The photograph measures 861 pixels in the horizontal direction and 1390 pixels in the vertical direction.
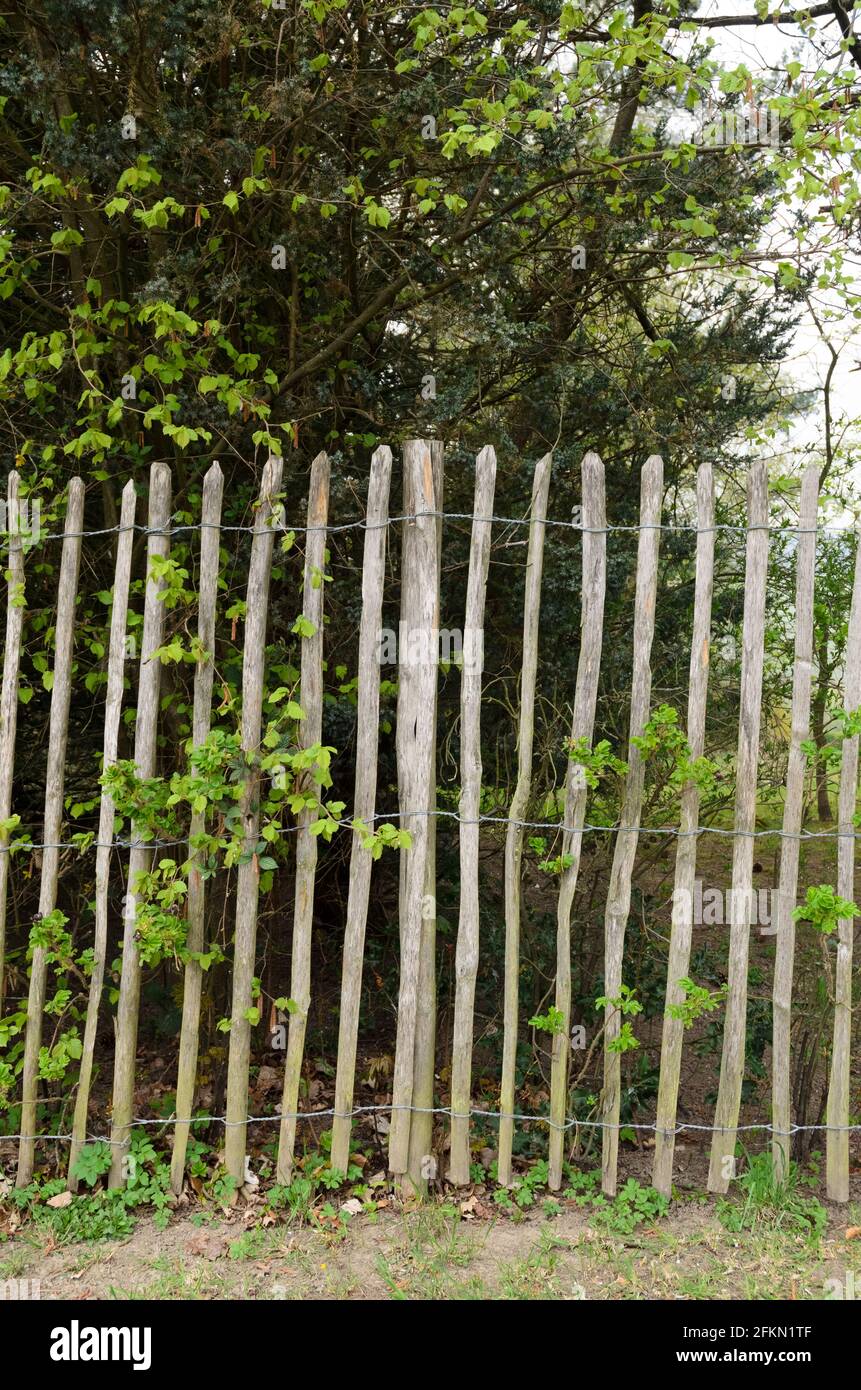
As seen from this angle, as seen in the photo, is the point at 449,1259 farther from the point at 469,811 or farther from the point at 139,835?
the point at 139,835

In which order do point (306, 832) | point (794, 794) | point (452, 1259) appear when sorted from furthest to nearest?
point (306, 832)
point (794, 794)
point (452, 1259)

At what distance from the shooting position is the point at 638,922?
14.1ft

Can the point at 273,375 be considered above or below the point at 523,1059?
above

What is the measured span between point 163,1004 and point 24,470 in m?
2.49

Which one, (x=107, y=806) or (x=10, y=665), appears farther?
(x=10, y=665)

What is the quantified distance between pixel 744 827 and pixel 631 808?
14.7 inches

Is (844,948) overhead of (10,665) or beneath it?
beneath

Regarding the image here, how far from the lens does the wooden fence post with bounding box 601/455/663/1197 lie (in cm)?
338

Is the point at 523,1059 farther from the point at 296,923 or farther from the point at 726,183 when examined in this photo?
the point at 726,183

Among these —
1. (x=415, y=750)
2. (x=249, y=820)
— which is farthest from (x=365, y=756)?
(x=249, y=820)

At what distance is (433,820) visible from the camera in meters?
3.52

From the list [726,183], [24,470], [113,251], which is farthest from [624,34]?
[24,470]

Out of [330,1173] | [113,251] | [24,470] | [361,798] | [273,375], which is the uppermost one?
[113,251]

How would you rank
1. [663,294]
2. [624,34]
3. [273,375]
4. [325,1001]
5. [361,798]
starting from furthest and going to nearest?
1. [663,294]
2. [325,1001]
3. [273,375]
4. [624,34]
5. [361,798]
